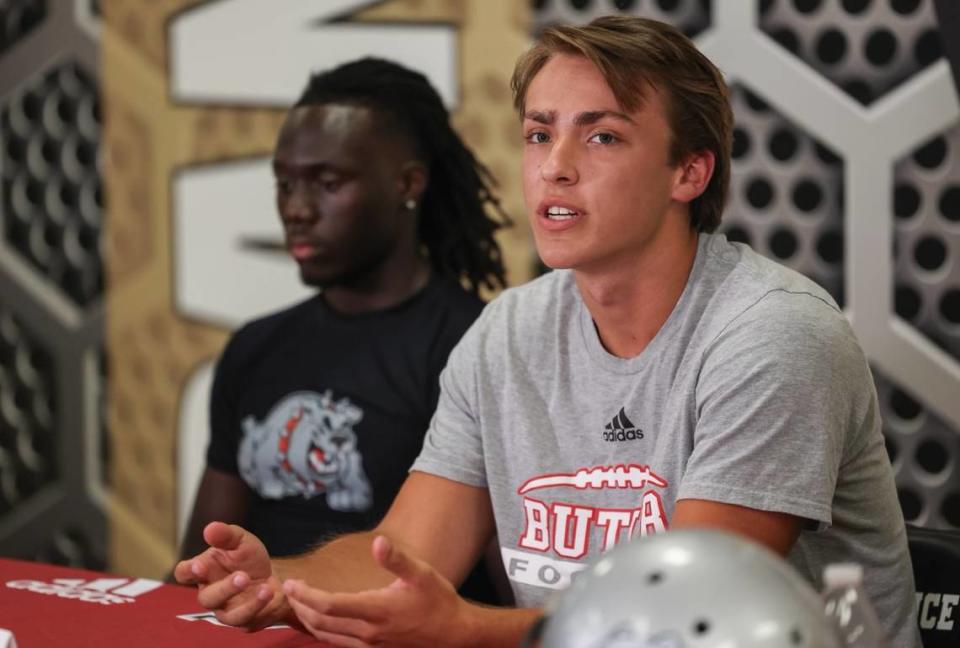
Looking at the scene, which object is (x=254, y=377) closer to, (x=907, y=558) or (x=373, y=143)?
(x=373, y=143)

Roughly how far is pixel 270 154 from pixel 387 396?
1017 mm

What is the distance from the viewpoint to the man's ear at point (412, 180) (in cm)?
223

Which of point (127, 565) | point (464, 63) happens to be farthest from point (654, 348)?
point (127, 565)

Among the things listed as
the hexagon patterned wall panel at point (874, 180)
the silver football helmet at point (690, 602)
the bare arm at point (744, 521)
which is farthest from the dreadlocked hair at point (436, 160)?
the silver football helmet at point (690, 602)

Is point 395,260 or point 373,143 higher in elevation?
point 373,143

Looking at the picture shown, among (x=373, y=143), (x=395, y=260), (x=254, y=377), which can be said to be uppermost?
(x=373, y=143)

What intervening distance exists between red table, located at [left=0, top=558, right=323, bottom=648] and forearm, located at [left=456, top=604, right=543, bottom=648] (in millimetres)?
174

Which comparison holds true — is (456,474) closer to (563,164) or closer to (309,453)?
(563,164)

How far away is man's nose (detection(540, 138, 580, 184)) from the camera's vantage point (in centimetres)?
153

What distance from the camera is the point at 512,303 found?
1.72 metres

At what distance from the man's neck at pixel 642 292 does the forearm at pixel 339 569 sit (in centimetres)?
37

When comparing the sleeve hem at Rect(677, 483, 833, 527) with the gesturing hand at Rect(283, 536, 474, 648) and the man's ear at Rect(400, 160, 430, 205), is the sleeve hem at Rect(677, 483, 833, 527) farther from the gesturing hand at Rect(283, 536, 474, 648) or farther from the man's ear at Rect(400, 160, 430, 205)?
the man's ear at Rect(400, 160, 430, 205)

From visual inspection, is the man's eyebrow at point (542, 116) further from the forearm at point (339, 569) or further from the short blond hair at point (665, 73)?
the forearm at point (339, 569)

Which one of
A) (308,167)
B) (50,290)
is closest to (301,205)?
(308,167)
